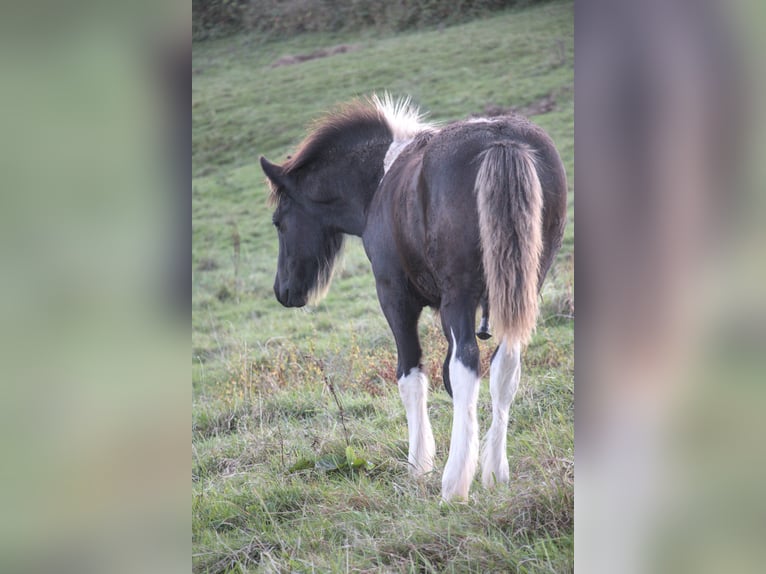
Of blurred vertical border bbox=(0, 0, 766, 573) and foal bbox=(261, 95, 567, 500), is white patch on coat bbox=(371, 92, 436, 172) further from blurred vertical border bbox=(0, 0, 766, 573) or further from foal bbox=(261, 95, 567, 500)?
blurred vertical border bbox=(0, 0, 766, 573)

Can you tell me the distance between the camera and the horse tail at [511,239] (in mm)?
2160

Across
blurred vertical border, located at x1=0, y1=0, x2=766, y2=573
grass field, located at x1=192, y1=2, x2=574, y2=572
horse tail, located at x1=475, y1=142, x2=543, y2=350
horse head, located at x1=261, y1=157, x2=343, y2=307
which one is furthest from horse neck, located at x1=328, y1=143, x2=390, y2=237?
blurred vertical border, located at x1=0, y1=0, x2=766, y2=573

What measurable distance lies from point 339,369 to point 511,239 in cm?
190

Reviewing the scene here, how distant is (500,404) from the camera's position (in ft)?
8.66

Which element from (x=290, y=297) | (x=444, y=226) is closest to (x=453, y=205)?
(x=444, y=226)

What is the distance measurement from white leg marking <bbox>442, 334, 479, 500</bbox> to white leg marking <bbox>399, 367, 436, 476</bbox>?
17.8 inches

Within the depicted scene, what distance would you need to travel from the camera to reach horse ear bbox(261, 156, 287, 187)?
3.31 m

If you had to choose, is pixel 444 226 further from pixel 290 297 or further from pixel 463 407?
pixel 290 297

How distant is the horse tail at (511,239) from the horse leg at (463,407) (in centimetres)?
17
